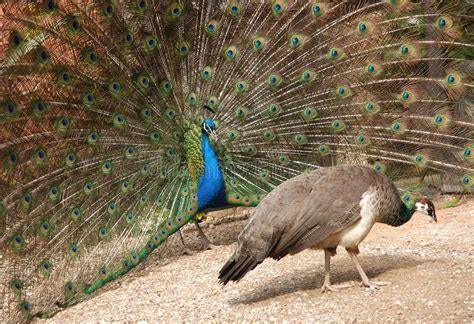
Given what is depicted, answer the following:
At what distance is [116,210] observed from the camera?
571 cm

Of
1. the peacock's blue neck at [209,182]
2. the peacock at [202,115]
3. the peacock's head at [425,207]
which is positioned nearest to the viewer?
the peacock's head at [425,207]

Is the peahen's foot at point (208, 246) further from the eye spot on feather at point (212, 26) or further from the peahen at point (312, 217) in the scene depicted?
the peahen at point (312, 217)

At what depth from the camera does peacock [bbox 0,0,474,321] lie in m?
5.41

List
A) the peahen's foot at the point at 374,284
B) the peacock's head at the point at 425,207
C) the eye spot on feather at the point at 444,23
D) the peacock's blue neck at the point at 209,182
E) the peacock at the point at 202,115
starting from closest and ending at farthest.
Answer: the peahen's foot at the point at 374,284 → the peacock's head at the point at 425,207 → the peacock at the point at 202,115 → the eye spot on feather at the point at 444,23 → the peacock's blue neck at the point at 209,182

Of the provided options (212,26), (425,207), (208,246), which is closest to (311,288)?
(425,207)

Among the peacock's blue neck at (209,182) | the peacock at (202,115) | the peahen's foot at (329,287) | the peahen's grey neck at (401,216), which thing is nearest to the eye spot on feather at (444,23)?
the peacock at (202,115)

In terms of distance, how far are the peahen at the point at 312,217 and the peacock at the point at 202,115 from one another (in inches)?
58.1

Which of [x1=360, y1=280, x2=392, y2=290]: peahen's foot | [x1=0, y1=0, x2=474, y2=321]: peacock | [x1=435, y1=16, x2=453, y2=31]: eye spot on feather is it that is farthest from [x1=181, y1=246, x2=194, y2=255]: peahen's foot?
[x1=435, y1=16, x2=453, y2=31]: eye spot on feather

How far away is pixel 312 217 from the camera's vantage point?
4.39 m

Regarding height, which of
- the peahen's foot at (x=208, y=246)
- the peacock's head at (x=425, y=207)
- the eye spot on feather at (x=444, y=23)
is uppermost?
the eye spot on feather at (x=444, y=23)

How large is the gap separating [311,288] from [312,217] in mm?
771

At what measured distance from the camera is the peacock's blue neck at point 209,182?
6.09 metres

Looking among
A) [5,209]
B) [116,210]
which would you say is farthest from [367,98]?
[5,209]

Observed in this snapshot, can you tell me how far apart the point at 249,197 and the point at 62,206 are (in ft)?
5.54
